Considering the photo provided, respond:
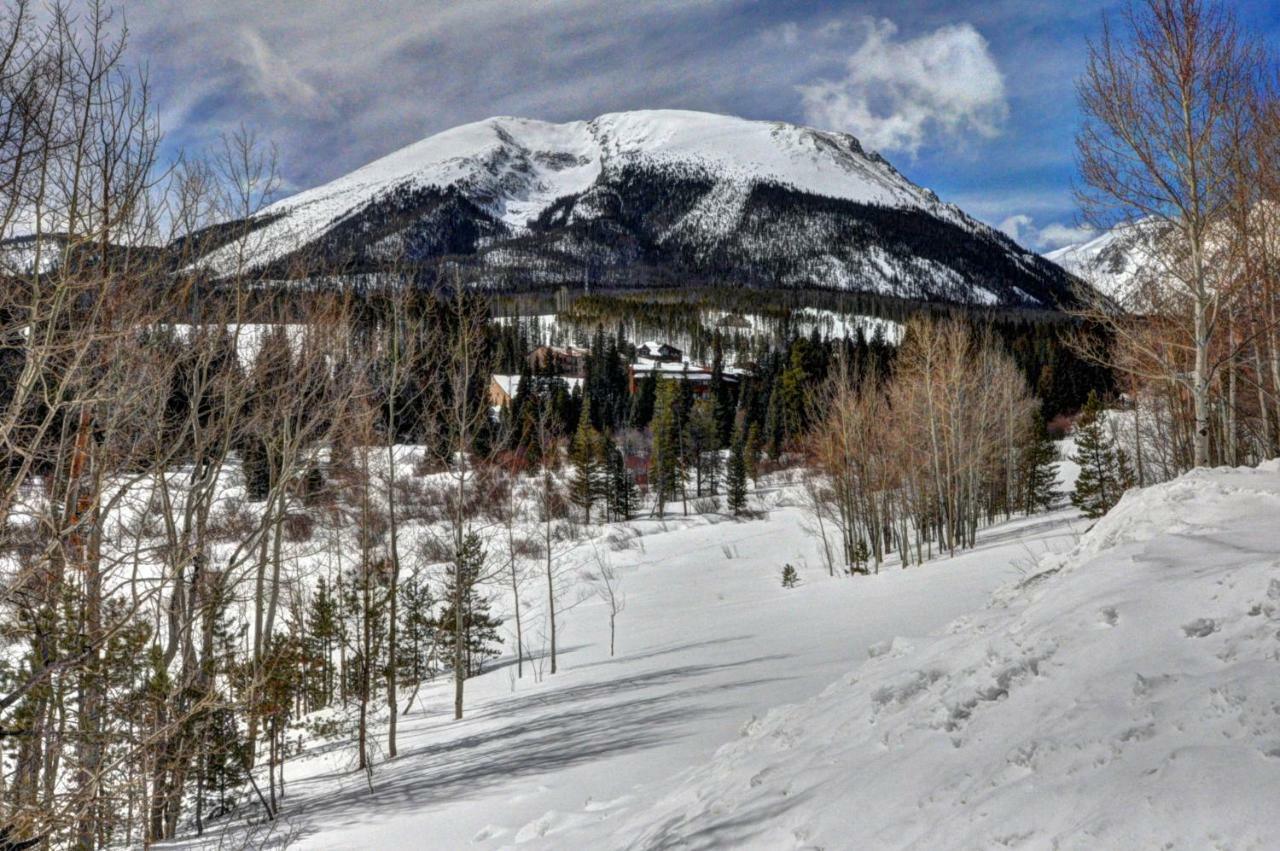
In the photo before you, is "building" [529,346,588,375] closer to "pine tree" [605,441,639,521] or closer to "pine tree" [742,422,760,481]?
"pine tree" [742,422,760,481]

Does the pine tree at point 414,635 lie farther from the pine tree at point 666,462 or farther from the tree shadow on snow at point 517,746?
the pine tree at point 666,462

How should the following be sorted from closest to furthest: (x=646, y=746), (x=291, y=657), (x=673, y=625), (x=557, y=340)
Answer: (x=646, y=746) < (x=291, y=657) < (x=673, y=625) < (x=557, y=340)

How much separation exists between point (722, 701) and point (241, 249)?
1029 cm

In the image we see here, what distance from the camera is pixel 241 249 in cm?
1020

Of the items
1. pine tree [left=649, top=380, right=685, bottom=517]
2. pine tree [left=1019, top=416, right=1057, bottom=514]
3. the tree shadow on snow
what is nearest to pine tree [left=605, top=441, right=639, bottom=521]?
pine tree [left=649, top=380, right=685, bottom=517]

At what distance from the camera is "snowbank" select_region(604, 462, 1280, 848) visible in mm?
3002

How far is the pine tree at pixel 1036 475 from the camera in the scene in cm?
4167

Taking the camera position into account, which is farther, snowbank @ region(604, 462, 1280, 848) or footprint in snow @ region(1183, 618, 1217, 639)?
footprint in snow @ region(1183, 618, 1217, 639)

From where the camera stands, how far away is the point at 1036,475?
41719 millimetres

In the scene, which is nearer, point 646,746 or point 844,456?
point 646,746

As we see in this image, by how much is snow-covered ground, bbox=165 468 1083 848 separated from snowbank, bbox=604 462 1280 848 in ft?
6.33

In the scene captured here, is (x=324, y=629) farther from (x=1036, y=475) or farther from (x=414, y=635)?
(x=1036, y=475)

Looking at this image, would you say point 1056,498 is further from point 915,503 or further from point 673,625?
point 673,625

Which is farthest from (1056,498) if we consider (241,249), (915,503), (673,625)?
(241,249)
